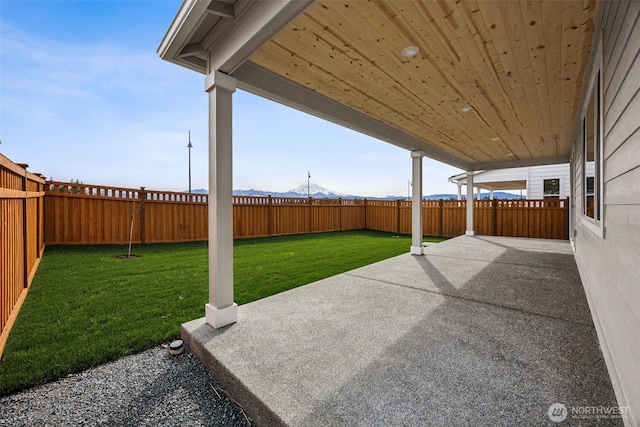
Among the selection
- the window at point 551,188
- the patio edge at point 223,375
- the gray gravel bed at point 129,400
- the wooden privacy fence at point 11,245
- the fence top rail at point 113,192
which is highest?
the window at point 551,188

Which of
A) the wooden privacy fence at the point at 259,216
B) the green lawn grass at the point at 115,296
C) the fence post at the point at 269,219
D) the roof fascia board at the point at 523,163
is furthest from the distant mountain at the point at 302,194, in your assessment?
the roof fascia board at the point at 523,163

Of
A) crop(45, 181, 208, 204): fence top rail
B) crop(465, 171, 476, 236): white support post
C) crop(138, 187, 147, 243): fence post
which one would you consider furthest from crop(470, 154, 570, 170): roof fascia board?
crop(138, 187, 147, 243): fence post

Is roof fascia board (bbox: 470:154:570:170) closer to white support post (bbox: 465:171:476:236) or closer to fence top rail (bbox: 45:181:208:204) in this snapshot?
white support post (bbox: 465:171:476:236)

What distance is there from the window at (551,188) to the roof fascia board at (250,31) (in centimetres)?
1386

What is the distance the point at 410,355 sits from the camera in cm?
180

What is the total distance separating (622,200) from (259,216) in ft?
27.5

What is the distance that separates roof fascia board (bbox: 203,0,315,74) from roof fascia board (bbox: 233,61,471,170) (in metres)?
0.22

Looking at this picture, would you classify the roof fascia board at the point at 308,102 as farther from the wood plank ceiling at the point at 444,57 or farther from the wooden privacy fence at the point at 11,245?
the wooden privacy fence at the point at 11,245

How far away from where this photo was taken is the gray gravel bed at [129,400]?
1401 millimetres

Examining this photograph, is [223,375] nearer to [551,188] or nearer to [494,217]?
[494,217]

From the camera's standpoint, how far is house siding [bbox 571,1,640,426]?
112 centimetres

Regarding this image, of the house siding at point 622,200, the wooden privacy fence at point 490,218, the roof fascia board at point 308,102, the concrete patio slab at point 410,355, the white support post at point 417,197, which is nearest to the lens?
the house siding at point 622,200

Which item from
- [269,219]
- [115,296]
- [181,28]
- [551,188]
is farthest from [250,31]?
[551,188]

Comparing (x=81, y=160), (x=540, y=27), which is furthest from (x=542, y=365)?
(x=81, y=160)
